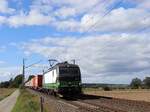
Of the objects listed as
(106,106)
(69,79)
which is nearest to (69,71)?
(69,79)

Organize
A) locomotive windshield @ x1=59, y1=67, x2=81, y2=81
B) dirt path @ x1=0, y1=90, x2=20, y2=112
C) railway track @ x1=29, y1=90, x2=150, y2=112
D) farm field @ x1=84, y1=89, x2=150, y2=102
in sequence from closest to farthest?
railway track @ x1=29, y1=90, x2=150, y2=112, farm field @ x1=84, y1=89, x2=150, y2=102, locomotive windshield @ x1=59, y1=67, x2=81, y2=81, dirt path @ x1=0, y1=90, x2=20, y2=112

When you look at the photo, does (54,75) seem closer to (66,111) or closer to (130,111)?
(66,111)

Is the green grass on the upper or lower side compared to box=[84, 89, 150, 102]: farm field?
lower

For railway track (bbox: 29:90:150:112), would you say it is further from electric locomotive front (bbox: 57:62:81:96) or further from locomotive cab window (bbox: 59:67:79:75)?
locomotive cab window (bbox: 59:67:79:75)

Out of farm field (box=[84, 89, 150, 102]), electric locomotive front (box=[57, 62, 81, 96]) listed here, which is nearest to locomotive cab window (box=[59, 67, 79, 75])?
electric locomotive front (box=[57, 62, 81, 96])

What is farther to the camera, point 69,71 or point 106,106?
point 69,71

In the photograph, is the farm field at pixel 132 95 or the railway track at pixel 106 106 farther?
the farm field at pixel 132 95

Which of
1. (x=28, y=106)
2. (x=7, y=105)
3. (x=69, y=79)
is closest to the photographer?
(x=28, y=106)

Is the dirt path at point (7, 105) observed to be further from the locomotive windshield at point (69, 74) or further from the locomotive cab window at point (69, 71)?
the locomotive cab window at point (69, 71)

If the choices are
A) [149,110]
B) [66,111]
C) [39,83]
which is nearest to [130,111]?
[149,110]

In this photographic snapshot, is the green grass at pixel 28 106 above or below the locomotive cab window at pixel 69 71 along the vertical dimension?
below

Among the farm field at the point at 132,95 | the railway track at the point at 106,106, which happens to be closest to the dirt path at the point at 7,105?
the farm field at the point at 132,95

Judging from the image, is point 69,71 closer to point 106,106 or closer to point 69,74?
point 69,74

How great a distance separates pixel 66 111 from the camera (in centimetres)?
2436
